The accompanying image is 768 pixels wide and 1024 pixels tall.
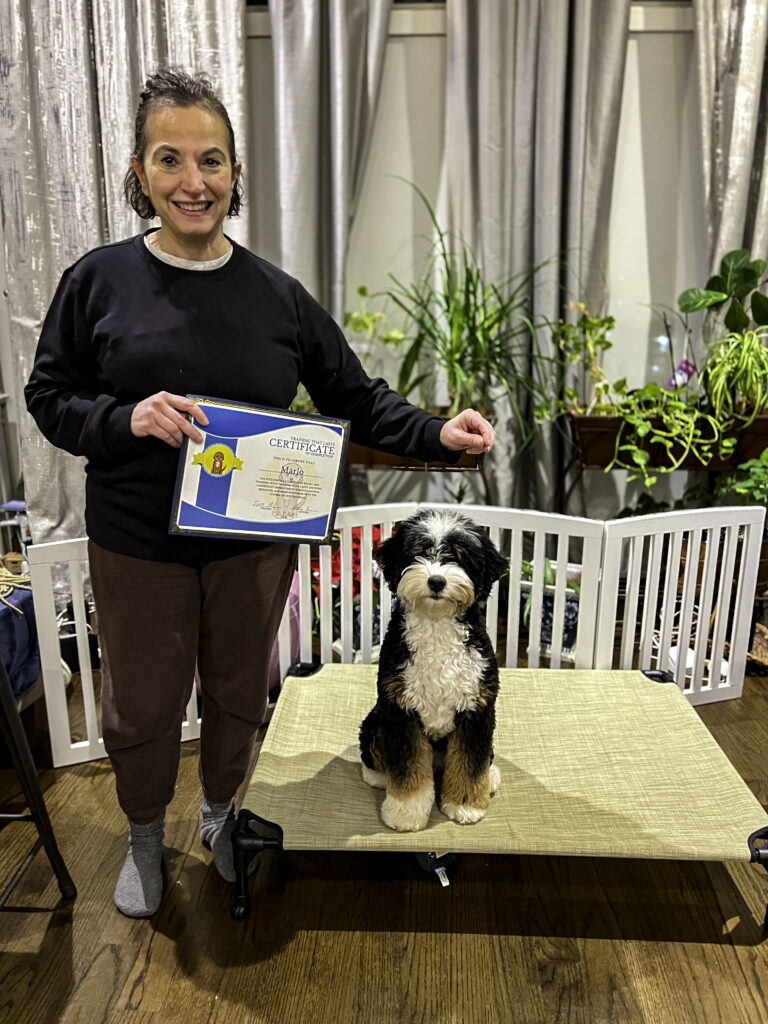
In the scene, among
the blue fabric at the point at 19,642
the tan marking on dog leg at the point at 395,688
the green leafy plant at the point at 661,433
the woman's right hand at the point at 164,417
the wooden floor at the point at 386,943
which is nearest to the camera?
the woman's right hand at the point at 164,417

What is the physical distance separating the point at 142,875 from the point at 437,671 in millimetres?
746

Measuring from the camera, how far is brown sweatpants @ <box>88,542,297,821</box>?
1437mm

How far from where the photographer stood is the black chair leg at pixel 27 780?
4.90ft

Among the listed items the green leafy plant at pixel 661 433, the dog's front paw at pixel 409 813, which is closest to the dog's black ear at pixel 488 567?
the dog's front paw at pixel 409 813

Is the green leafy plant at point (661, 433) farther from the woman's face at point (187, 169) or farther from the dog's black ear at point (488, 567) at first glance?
the woman's face at point (187, 169)

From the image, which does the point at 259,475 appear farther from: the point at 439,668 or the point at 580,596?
the point at 580,596

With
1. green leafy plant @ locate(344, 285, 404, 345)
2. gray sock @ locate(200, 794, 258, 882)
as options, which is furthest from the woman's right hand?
green leafy plant @ locate(344, 285, 404, 345)

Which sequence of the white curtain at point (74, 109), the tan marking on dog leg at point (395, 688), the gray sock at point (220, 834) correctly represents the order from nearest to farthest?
the tan marking on dog leg at point (395, 688)
the gray sock at point (220, 834)
the white curtain at point (74, 109)

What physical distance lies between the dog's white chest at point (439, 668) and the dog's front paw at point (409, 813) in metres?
0.18

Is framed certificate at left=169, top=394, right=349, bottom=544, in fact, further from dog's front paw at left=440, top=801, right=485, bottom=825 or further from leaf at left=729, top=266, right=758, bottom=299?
leaf at left=729, top=266, right=758, bottom=299

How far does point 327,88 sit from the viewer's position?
2.80 meters

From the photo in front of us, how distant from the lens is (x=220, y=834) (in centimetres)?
171

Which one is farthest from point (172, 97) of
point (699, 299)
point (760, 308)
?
point (760, 308)

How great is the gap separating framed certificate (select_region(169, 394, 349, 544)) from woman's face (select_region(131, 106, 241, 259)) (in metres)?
0.30
